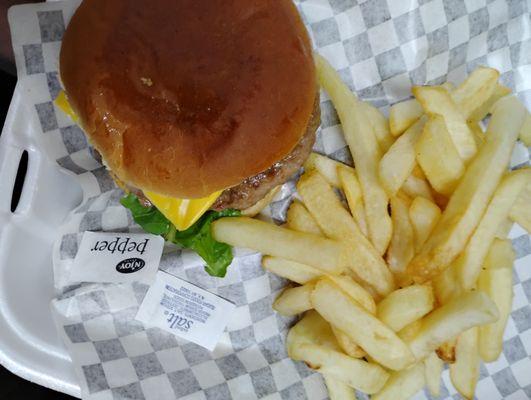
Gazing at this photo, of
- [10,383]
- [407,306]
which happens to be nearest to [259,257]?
[407,306]

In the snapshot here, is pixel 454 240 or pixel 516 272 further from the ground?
pixel 454 240

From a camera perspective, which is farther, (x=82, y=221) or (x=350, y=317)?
(x=82, y=221)

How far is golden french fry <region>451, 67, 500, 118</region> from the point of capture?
165 centimetres

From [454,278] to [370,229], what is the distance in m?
0.27

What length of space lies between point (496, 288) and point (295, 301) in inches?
22.8

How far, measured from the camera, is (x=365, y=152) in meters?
1.66

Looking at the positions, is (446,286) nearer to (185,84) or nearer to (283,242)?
(283,242)

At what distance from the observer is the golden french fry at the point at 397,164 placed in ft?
5.13

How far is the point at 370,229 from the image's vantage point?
5.35 feet

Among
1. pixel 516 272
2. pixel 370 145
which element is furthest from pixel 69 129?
pixel 516 272

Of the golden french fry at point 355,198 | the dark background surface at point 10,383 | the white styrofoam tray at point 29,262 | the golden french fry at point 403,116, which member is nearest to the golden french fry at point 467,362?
the golden french fry at point 355,198

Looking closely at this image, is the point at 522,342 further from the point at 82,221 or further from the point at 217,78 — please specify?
the point at 82,221

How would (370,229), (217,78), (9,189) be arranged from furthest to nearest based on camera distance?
(9,189) < (370,229) < (217,78)

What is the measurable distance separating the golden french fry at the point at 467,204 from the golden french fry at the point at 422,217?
0.13 ft
